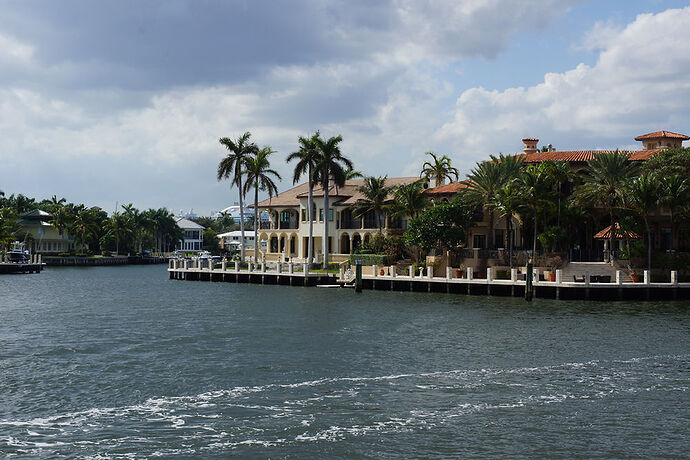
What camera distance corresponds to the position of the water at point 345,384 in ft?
66.8

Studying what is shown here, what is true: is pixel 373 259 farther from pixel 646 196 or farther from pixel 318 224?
pixel 646 196

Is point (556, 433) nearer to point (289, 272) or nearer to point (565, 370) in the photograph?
point (565, 370)

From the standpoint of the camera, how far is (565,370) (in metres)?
30.0

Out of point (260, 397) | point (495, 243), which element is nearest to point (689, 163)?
point (495, 243)

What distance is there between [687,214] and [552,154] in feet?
60.2

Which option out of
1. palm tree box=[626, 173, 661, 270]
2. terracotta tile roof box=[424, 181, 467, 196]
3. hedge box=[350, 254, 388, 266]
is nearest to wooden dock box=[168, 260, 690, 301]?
hedge box=[350, 254, 388, 266]

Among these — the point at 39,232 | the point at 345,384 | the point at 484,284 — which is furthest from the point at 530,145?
the point at 39,232

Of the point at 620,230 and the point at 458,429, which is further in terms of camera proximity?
the point at 620,230

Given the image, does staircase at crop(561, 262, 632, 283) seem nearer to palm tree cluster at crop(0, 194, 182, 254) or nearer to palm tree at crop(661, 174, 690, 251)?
palm tree at crop(661, 174, 690, 251)

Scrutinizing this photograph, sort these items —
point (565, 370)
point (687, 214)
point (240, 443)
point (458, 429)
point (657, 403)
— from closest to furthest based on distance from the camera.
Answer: point (240, 443) → point (458, 429) → point (657, 403) → point (565, 370) → point (687, 214)

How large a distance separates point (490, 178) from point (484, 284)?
15282 mm

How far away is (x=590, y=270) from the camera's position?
67062mm

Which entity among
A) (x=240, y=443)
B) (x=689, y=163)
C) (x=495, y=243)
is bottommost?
(x=240, y=443)

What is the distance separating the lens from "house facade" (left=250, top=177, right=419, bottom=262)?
9356cm
